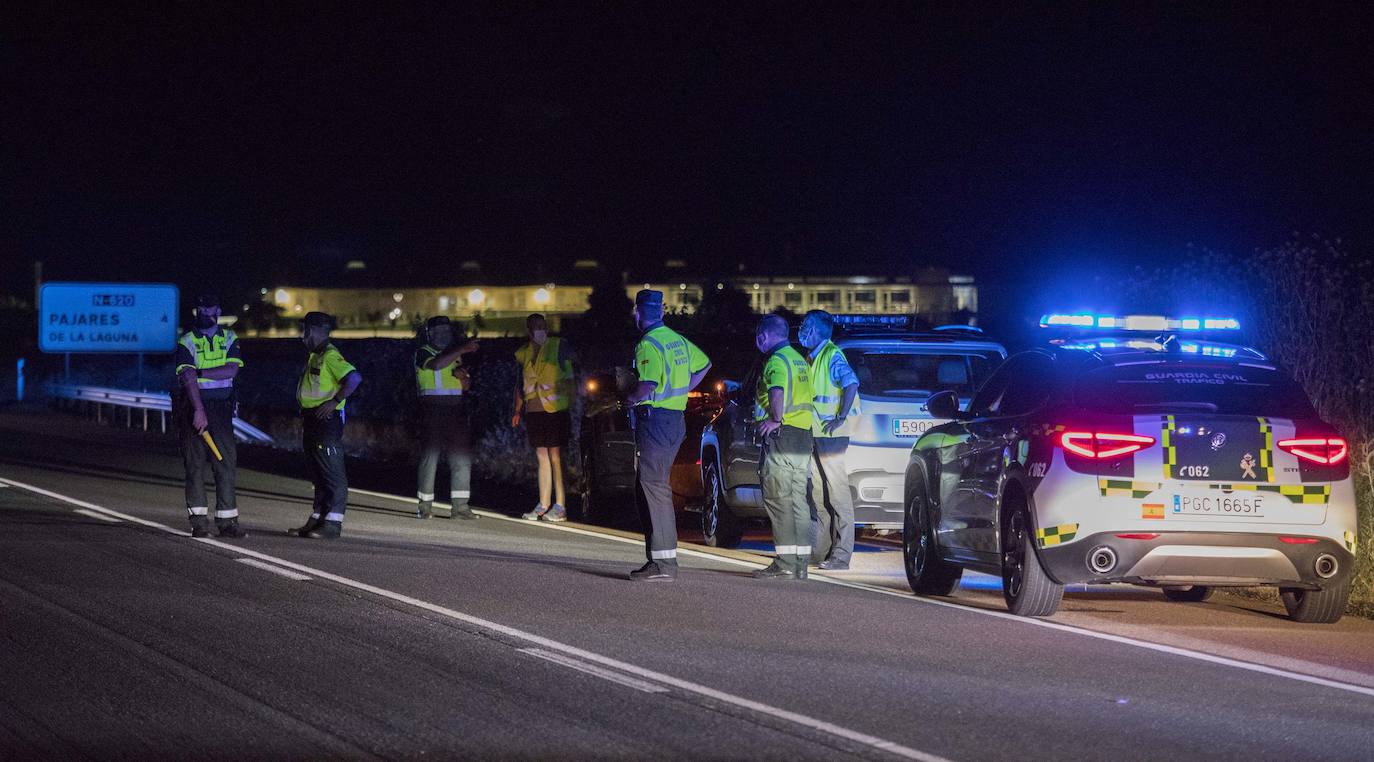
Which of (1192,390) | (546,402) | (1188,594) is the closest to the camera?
(1192,390)

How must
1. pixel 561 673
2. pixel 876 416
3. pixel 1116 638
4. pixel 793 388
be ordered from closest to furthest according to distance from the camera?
pixel 561 673
pixel 1116 638
pixel 793 388
pixel 876 416

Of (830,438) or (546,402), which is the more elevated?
(546,402)

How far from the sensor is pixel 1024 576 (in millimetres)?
10195

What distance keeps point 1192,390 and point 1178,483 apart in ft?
1.91

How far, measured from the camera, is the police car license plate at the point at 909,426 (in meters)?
13.3

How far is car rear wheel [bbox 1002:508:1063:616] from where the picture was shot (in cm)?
1013

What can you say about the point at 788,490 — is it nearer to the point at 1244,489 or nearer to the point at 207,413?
the point at 1244,489

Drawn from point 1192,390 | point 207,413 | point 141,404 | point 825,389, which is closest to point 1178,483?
point 1192,390

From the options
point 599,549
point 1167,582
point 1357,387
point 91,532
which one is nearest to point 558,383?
point 599,549

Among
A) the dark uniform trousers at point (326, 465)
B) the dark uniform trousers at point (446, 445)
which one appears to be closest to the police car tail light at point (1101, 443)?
the dark uniform trousers at point (326, 465)

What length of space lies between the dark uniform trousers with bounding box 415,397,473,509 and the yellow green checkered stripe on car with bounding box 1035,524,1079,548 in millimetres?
7611

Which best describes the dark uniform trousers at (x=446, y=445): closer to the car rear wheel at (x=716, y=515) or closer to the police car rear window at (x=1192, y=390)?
the car rear wheel at (x=716, y=515)

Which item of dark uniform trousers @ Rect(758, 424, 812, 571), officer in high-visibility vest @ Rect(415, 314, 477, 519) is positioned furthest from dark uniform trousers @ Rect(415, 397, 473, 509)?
dark uniform trousers @ Rect(758, 424, 812, 571)

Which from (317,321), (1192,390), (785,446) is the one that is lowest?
(785,446)
